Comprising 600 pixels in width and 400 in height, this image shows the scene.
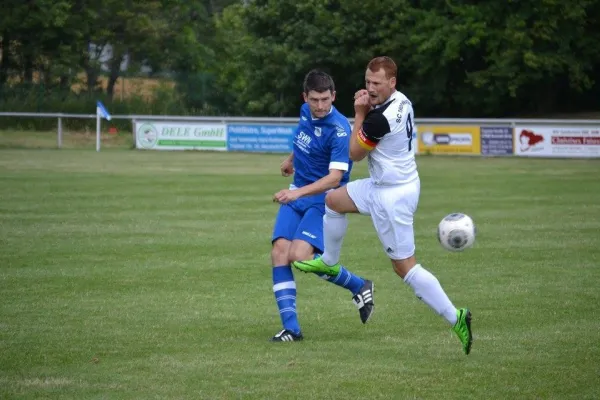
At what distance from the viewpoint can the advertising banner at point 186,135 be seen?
38.2 meters

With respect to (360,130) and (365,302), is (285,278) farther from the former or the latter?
(360,130)

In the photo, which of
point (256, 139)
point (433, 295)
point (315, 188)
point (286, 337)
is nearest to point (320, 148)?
point (315, 188)

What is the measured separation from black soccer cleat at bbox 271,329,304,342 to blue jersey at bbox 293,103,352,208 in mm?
1173

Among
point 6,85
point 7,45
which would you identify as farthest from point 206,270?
point 7,45

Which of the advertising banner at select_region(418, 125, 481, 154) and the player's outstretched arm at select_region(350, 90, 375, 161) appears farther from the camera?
the advertising banner at select_region(418, 125, 481, 154)

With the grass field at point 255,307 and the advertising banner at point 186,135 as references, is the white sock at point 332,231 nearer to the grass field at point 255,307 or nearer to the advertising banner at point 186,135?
the grass field at point 255,307

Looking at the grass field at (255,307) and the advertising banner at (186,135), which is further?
the advertising banner at (186,135)

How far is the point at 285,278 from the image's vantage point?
8828 millimetres

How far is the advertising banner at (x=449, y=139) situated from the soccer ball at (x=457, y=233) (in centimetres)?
2729

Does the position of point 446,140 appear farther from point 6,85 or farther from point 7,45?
point 7,45

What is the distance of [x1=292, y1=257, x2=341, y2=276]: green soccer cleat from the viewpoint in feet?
28.2

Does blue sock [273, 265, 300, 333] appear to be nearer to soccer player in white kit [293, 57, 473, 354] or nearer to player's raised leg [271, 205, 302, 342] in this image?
player's raised leg [271, 205, 302, 342]

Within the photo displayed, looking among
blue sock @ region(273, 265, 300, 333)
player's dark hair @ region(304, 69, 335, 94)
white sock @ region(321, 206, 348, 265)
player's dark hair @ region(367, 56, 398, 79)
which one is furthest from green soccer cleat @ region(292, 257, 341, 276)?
player's dark hair @ region(367, 56, 398, 79)

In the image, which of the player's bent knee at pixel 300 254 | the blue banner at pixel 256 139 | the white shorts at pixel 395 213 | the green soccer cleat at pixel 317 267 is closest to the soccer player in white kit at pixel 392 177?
the white shorts at pixel 395 213
